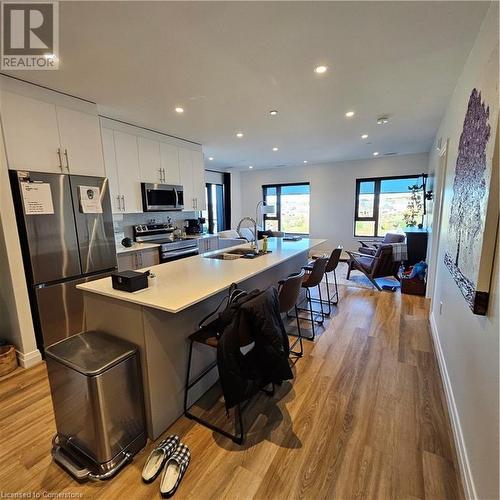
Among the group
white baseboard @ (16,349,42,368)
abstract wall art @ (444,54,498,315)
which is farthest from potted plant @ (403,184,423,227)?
white baseboard @ (16,349,42,368)

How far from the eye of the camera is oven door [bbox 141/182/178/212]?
4.07 m

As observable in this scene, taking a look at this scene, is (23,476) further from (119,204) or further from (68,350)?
(119,204)

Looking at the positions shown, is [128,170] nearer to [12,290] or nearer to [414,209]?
[12,290]

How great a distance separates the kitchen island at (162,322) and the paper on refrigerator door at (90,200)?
1.29 m

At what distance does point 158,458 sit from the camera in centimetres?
150

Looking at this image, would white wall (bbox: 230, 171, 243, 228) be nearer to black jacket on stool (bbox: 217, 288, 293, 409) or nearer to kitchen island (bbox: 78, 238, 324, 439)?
kitchen island (bbox: 78, 238, 324, 439)

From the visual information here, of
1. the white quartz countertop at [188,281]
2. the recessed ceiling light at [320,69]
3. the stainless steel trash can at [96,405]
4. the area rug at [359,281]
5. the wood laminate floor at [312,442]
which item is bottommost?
the wood laminate floor at [312,442]

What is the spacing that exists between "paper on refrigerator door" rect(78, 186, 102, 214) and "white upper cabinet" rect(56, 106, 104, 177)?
0.60 ft

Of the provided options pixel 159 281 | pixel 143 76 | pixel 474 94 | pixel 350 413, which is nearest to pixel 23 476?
pixel 159 281

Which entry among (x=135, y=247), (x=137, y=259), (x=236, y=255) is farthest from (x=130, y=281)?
(x=135, y=247)

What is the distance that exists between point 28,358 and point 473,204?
12.3 feet

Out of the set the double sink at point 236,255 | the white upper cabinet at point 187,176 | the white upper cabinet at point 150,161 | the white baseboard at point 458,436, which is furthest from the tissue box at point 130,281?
the white upper cabinet at point 187,176

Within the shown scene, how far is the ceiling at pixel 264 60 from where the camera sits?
1.59 metres

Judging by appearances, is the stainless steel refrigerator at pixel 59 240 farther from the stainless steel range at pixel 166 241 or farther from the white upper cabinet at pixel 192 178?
the white upper cabinet at pixel 192 178
